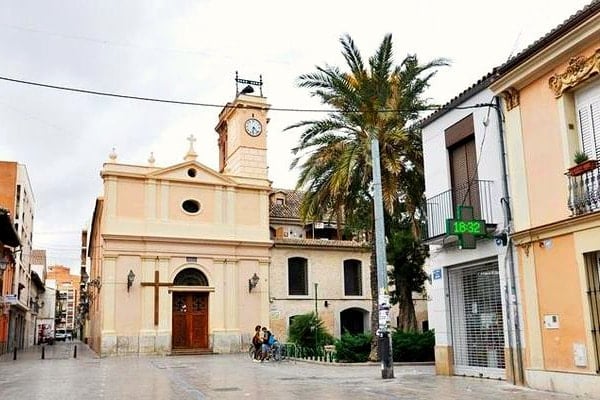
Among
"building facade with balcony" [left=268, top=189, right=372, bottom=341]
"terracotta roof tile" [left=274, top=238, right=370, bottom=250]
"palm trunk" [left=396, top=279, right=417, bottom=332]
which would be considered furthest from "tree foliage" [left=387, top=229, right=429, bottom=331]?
"terracotta roof tile" [left=274, top=238, right=370, bottom=250]

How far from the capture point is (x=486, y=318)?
50.2 feet

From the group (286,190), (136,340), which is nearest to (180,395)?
(136,340)

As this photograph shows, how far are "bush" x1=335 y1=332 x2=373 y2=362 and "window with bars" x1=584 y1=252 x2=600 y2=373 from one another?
36.0 feet

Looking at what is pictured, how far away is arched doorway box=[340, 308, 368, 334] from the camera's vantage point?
37250mm

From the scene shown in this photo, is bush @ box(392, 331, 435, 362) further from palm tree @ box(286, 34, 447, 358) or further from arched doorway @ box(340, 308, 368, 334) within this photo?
arched doorway @ box(340, 308, 368, 334)

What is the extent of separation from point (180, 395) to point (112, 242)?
19.9 m

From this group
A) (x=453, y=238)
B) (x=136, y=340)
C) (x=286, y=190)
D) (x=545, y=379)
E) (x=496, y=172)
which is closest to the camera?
(x=545, y=379)

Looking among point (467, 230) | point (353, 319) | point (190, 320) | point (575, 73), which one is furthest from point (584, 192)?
point (353, 319)

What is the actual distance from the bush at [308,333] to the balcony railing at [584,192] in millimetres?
16490

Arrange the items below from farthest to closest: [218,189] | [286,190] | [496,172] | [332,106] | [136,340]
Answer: [286,190] → [218,189] → [136,340] → [332,106] → [496,172]

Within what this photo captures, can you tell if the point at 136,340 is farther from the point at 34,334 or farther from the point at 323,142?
the point at 34,334

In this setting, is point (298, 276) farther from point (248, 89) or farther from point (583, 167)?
point (583, 167)

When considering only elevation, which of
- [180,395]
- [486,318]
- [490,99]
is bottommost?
[180,395]

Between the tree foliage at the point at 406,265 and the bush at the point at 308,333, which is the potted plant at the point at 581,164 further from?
the bush at the point at 308,333
